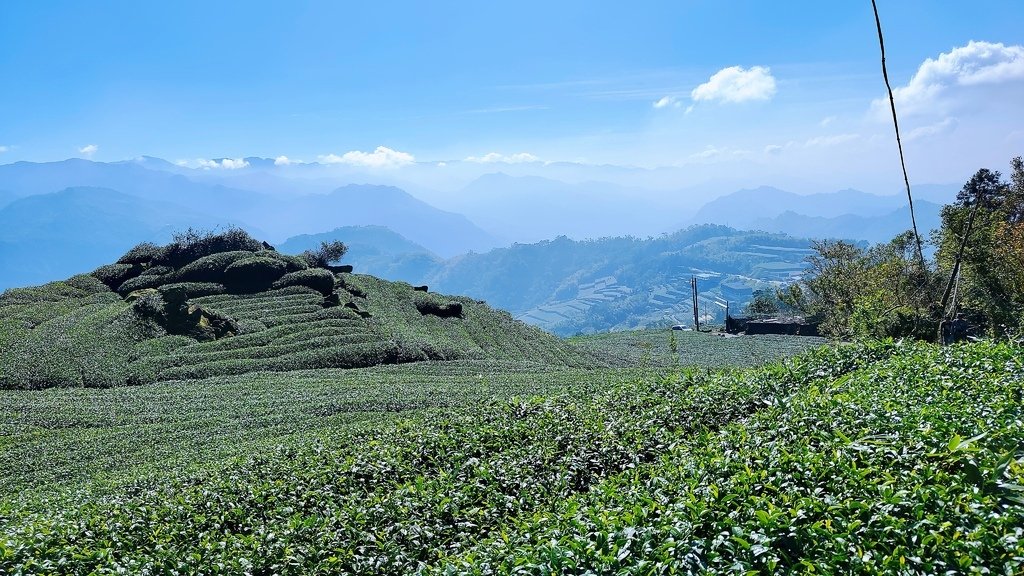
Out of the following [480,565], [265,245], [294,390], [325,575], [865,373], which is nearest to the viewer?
[480,565]

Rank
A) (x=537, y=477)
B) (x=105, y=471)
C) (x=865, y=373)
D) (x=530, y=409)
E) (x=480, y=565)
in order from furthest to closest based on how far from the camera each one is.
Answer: (x=105, y=471) < (x=530, y=409) < (x=865, y=373) < (x=537, y=477) < (x=480, y=565)

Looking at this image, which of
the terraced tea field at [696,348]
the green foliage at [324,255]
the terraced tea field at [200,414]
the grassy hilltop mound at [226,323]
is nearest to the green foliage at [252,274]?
the grassy hilltop mound at [226,323]

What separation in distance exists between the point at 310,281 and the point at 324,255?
13.5 meters

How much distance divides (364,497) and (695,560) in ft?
20.3

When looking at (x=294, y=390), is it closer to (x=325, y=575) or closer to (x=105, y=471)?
(x=105, y=471)

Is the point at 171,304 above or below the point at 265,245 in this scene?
below

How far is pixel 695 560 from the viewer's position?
202 inches

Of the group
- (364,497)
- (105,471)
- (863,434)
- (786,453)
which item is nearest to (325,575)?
(364,497)

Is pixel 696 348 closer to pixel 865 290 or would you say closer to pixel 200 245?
pixel 865 290

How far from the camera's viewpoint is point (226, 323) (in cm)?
4212

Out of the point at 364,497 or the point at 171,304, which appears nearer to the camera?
the point at 364,497

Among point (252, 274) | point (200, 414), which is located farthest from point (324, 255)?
point (200, 414)

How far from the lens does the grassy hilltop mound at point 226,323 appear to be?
34875 millimetres

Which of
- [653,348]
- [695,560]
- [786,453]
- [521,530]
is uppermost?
[786,453]
